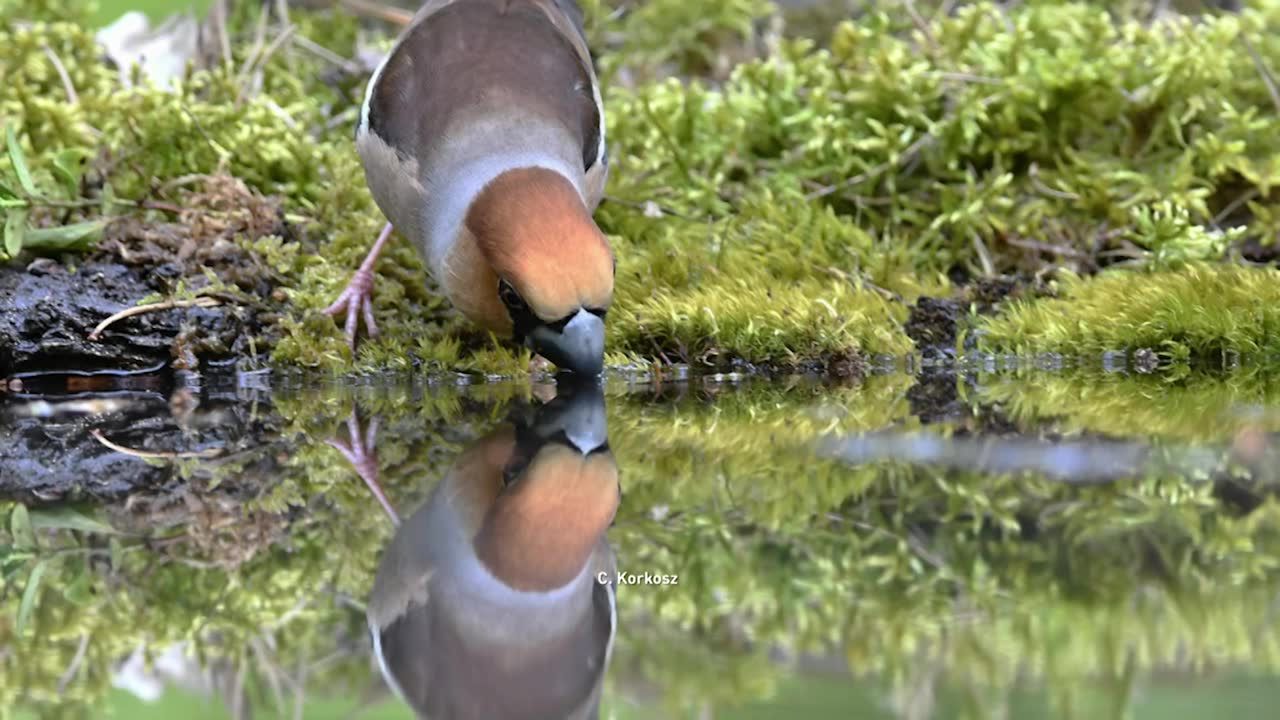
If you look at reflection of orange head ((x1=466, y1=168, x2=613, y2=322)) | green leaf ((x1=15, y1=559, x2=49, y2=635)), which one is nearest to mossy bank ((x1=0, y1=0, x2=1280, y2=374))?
reflection of orange head ((x1=466, y1=168, x2=613, y2=322))

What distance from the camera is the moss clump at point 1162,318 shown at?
496 cm

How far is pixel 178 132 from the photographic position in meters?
6.39

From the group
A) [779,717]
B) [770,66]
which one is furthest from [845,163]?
[779,717]

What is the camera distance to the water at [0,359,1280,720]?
178 centimetres

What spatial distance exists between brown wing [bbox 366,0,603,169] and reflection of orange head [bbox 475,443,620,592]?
77.1 inches

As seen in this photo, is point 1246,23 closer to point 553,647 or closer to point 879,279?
point 879,279

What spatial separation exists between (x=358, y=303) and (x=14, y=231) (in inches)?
51.9

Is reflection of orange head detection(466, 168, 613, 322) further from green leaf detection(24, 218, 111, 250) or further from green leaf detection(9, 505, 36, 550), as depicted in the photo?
green leaf detection(24, 218, 111, 250)

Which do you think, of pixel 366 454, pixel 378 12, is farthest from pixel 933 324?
pixel 378 12

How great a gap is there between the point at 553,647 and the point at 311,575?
20.6 inches

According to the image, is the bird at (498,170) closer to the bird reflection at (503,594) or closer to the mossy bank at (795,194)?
the mossy bank at (795,194)

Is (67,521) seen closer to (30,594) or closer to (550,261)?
(30,594)

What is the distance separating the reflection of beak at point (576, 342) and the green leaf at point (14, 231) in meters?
2.24

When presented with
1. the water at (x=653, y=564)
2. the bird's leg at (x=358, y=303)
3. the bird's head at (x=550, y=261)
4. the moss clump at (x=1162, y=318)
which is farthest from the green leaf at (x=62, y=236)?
the moss clump at (x=1162, y=318)
